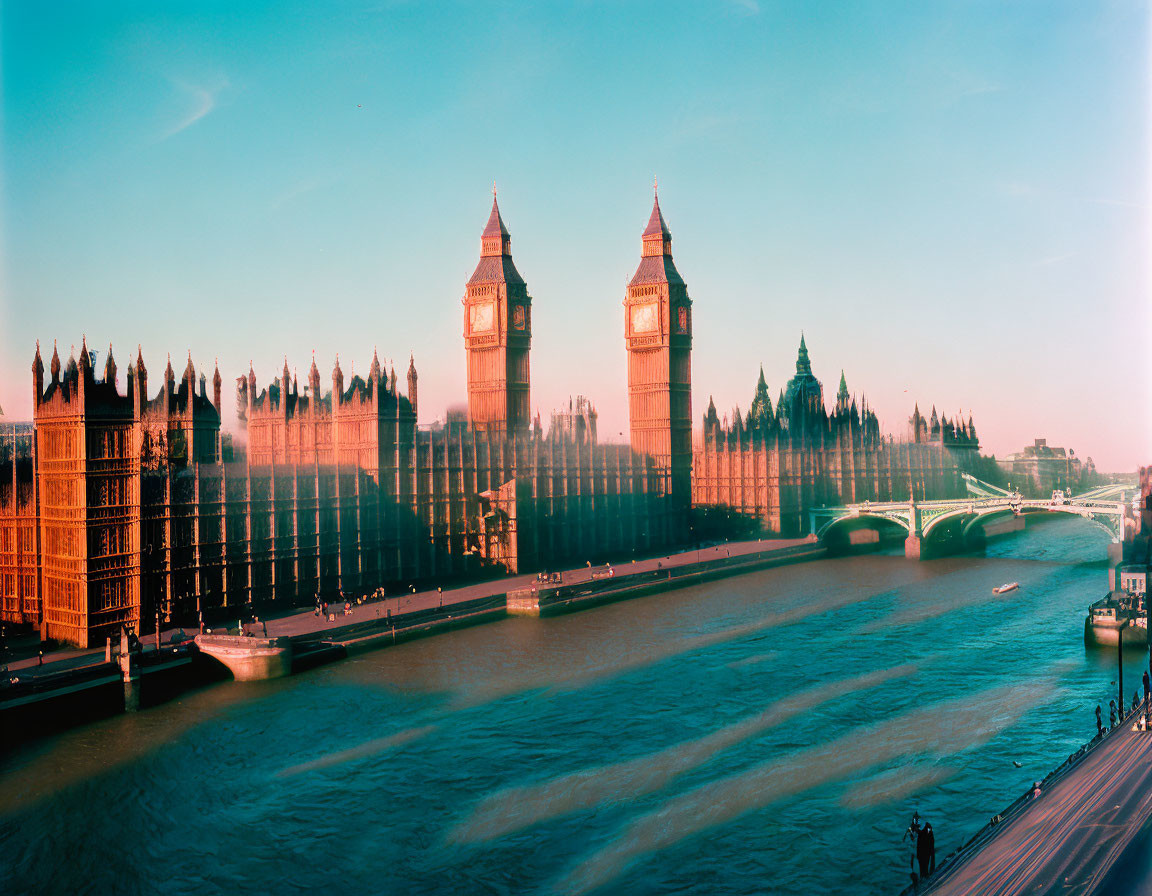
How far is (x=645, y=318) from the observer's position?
100 metres

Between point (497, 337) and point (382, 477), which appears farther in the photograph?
point (497, 337)

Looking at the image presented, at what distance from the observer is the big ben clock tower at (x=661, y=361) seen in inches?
3890

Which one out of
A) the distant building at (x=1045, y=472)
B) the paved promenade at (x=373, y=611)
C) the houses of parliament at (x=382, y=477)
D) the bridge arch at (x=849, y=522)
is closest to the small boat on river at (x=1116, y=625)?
the paved promenade at (x=373, y=611)

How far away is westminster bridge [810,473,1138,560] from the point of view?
77.4 metres

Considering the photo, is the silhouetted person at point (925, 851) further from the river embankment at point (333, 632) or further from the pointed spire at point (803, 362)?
the pointed spire at point (803, 362)

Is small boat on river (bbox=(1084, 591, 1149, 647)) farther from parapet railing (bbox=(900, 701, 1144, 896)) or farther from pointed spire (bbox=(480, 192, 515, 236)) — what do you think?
pointed spire (bbox=(480, 192, 515, 236))

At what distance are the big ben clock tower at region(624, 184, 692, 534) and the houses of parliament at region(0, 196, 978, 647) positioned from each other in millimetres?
222

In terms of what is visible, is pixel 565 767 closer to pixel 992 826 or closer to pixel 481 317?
pixel 992 826

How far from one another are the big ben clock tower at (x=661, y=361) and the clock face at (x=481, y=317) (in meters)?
16.2

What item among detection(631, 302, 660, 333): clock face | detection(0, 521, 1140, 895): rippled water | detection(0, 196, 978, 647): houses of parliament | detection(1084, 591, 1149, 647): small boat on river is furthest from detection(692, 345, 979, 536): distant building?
detection(0, 521, 1140, 895): rippled water

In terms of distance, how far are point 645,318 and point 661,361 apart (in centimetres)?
463

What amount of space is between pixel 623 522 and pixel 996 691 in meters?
48.9

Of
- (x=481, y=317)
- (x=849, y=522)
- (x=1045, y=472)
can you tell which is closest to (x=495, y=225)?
(x=481, y=317)

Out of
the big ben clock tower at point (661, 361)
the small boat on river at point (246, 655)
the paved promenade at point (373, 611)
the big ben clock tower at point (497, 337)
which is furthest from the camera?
→ the big ben clock tower at point (661, 361)
